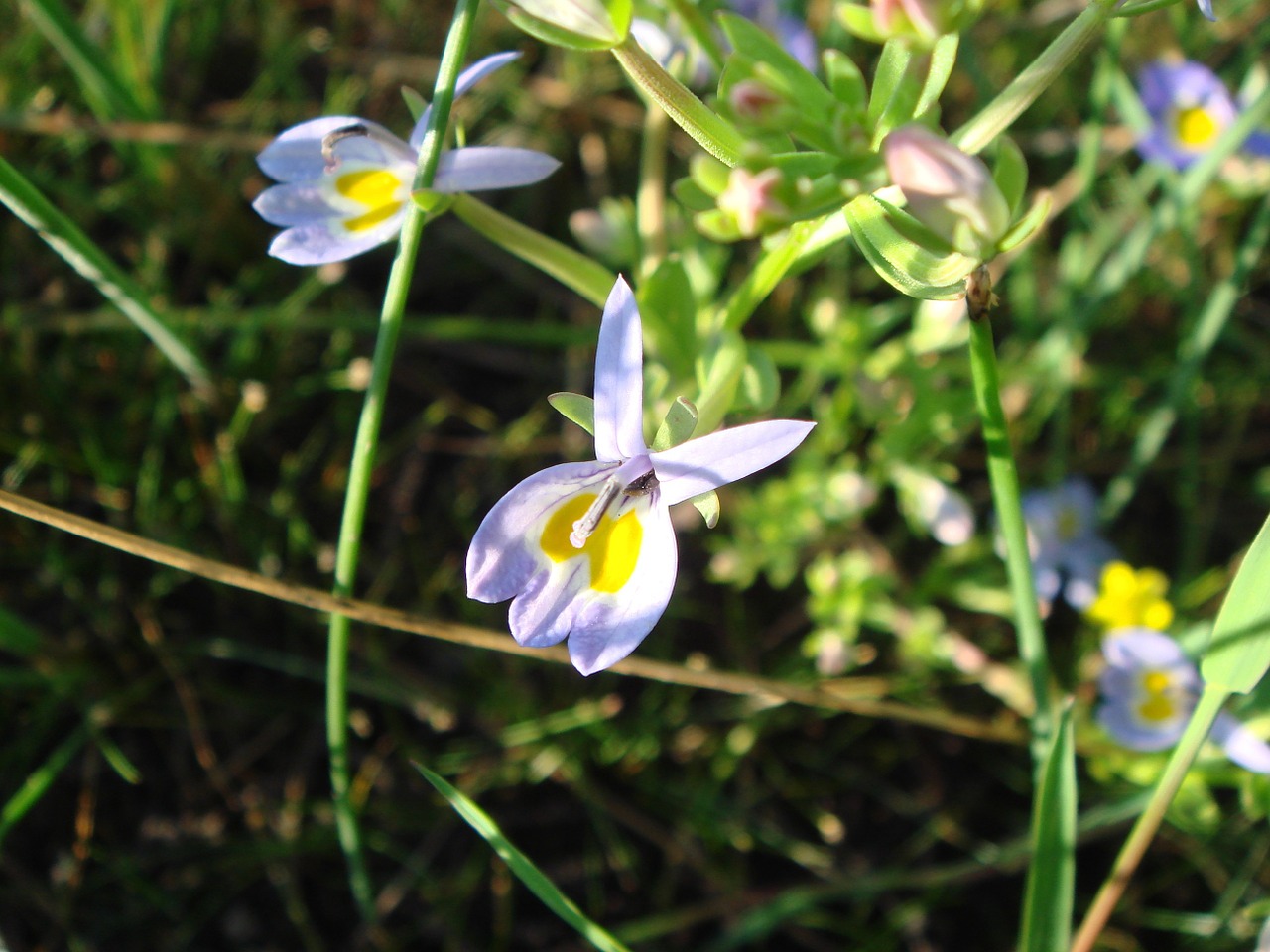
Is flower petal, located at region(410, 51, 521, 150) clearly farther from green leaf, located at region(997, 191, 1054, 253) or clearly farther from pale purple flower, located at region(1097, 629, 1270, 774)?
pale purple flower, located at region(1097, 629, 1270, 774)

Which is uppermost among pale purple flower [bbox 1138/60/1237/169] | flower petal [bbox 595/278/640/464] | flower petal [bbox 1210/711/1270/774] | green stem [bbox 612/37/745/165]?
pale purple flower [bbox 1138/60/1237/169]

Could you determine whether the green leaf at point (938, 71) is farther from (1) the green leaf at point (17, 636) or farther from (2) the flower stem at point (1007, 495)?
(1) the green leaf at point (17, 636)

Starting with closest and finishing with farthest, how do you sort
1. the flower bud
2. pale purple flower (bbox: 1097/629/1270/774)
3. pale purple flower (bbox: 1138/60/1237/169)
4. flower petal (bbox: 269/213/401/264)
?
the flower bud → flower petal (bbox: 269/213/401/264) → pale purple flower (bbox: 1097/629/1270/774) → pale purple flower (bbox: 1138/60/1237/169)

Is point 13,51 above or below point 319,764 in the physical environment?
above

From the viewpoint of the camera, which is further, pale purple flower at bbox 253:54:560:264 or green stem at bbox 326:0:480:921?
pale purple flower at bbox 253:54:560:264

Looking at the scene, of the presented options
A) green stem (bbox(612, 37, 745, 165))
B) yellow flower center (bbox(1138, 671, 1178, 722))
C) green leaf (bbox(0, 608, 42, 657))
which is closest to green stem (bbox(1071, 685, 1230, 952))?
yellow flower center (bbox(1138, 671, 1178, 722))

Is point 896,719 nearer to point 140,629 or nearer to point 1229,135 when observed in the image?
point 1229,135

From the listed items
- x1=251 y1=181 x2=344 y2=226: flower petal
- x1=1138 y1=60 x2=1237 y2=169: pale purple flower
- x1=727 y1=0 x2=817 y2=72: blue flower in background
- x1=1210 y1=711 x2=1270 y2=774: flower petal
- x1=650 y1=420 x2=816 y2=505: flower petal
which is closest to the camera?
x1=650 y1=420 x2=816 y2=505: flower petal

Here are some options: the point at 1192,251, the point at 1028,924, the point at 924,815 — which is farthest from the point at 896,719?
the point at 1192,251
